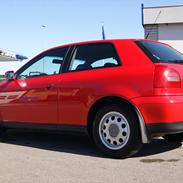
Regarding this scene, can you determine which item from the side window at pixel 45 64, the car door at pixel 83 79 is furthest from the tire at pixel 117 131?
the side window at pixel 45 64

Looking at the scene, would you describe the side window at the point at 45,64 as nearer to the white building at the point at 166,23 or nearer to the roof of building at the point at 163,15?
the white building at the point at 166,23

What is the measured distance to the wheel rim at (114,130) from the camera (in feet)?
17.6

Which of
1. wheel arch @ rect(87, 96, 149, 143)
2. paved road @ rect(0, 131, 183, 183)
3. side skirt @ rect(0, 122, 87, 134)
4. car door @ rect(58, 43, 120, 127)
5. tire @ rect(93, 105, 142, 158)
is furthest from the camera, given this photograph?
side skirt @ rect(0, 122, 87, 134)

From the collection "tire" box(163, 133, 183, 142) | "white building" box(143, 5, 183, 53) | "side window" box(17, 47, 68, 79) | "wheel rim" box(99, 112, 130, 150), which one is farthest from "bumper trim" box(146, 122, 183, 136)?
"white building" box(143, 5, 183, 53)

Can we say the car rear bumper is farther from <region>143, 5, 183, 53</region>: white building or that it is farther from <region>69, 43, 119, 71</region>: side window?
<region>143, 5, 183, 53</region>: white building

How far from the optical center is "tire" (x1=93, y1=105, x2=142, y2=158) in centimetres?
526

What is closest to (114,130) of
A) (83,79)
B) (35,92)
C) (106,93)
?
(106,93)

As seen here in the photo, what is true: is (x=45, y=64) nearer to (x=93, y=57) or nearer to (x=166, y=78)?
(x=93, y=57)

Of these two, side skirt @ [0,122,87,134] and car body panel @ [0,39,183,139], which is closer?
car body panel @ [0,39,183,139]

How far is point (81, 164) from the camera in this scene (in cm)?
518

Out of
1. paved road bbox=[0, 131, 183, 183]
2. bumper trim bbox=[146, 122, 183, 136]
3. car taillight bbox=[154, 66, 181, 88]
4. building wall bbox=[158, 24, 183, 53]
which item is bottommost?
paved road bbox=[0, 131, 183, 183]

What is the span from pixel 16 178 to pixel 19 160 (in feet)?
3.07

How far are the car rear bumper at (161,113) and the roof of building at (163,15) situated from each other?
32.0 meters

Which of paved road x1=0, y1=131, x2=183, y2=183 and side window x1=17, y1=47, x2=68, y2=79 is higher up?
side window x1=17, y1=47, x2=68, y2=79
